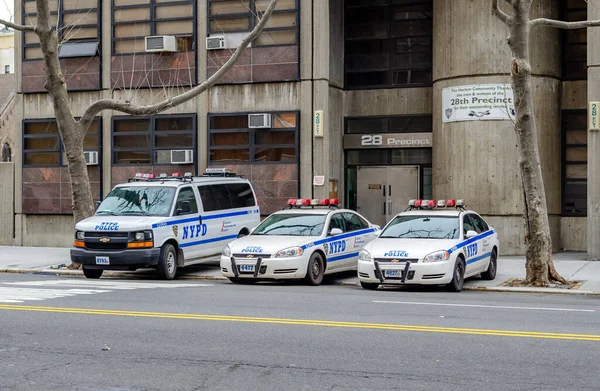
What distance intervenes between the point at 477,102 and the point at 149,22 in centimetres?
954

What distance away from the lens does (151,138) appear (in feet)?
86.1

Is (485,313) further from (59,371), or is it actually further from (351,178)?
(351,178)

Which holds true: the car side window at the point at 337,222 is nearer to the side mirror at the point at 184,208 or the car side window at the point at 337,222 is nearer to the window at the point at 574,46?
the side mirror at the point at 184,208

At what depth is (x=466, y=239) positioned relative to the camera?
55.1 feet

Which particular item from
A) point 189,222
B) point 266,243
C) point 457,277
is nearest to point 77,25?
point 189,222

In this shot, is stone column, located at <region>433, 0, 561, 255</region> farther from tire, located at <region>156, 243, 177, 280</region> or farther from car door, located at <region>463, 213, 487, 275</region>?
tire, located at <region>156, 243, 177, 280</region>

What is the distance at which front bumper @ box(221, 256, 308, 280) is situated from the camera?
54.6 feet

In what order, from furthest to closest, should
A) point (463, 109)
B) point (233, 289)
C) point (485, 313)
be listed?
point (463, 109), point (233, 289), point (485, 313)

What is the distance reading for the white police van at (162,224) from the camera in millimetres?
17922

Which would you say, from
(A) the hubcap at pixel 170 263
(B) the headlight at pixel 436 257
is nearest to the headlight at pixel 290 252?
(B) the headlight at pixel 436 257

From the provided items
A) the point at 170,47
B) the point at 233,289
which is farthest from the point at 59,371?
the point at 170,47

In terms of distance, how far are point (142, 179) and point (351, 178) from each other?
8568 mm

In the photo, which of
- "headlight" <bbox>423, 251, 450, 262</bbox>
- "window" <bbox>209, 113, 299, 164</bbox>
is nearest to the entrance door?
"window" <bbox>209, 113, 299, 164</bbox>

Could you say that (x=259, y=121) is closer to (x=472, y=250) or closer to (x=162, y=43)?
(x=162, y=43)
